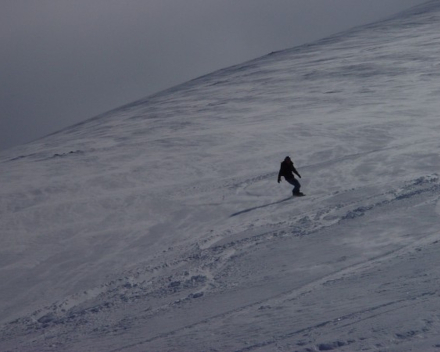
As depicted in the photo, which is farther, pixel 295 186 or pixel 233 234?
pixel 295 186

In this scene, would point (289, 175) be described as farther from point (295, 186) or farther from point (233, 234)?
point (233, 234)

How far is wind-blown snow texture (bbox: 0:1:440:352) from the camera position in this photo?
27.8 ft

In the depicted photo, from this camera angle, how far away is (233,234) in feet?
43.2

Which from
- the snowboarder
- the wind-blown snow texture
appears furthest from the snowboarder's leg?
the wind-blown snow texture

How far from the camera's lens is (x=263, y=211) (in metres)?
14.8

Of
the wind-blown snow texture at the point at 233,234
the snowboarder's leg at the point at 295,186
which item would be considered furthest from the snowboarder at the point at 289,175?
the wind-blown snow texture at the point at 233,234

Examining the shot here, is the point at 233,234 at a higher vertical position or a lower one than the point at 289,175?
lower

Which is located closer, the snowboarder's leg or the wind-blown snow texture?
the wind-blown snow texture

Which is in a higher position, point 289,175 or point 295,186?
point 289,175

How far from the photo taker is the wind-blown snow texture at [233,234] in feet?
27.8

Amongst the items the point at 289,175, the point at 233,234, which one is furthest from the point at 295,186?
the point at 233,234

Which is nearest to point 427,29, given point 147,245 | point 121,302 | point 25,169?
point 25,169

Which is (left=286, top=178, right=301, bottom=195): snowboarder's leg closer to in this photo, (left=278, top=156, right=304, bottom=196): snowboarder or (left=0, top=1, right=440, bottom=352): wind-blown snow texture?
(left=278, top=156, right=304, bottom=196): snowboarder

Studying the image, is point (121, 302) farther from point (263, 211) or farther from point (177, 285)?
point (263, 211)
